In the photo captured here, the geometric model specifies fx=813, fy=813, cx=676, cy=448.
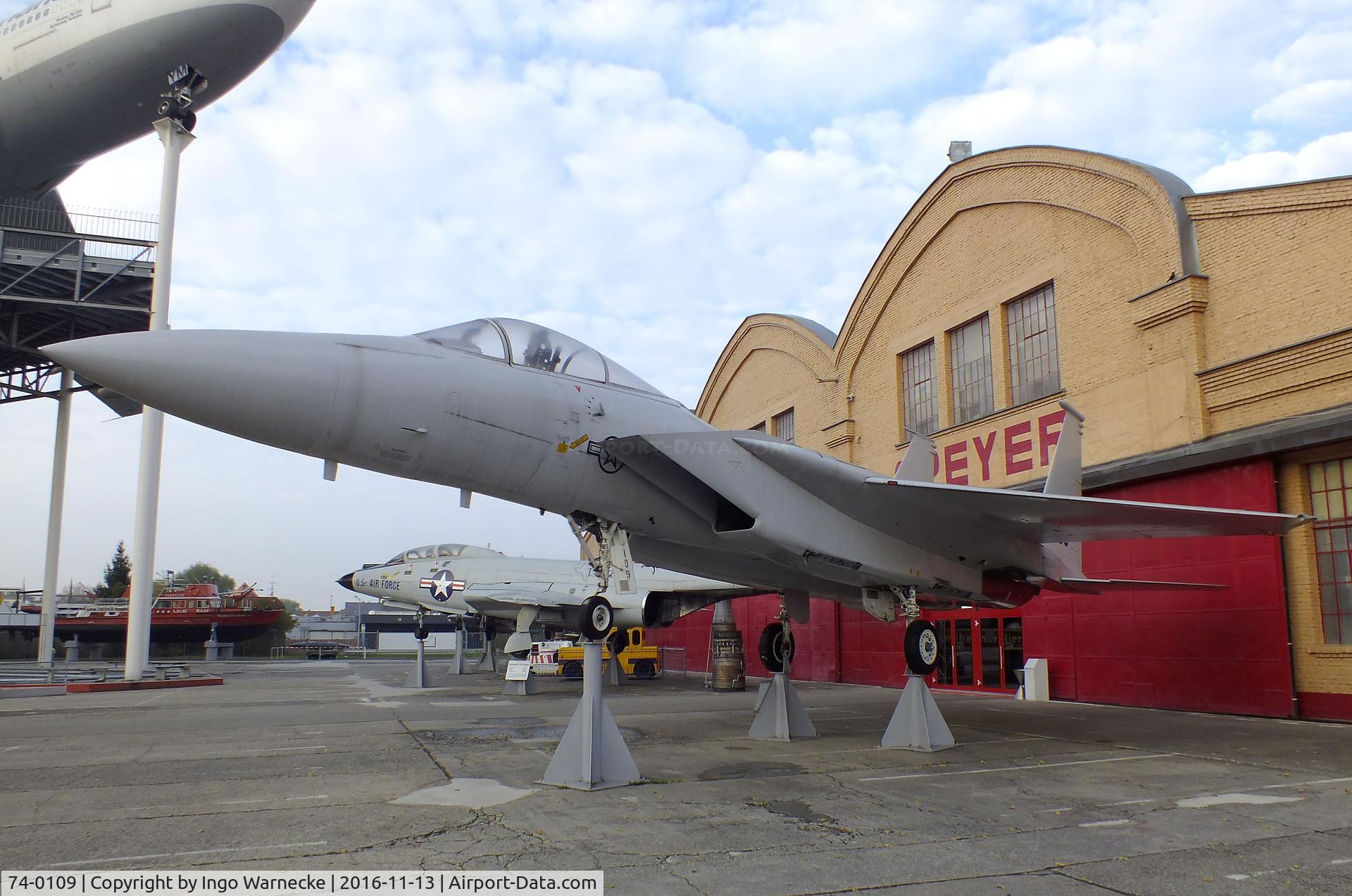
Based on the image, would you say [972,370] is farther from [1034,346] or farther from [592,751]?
[592,751]

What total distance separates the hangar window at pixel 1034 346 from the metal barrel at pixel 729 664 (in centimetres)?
827

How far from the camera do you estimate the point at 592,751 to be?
252 inches

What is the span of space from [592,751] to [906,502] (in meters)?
4.07

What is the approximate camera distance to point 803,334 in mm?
23234

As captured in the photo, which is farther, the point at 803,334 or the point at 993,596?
the point at 803,334

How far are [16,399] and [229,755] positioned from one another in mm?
21567

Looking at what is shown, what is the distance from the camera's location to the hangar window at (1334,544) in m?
10.7

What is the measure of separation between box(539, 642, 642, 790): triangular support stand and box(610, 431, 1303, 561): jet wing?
5.94 feet

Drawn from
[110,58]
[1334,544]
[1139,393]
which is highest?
[110,58]

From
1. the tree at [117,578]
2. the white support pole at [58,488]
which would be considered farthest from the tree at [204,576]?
the white support pole at [58,488]

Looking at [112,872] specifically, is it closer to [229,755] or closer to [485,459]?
[485,459]

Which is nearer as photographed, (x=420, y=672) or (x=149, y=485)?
(x=149, y=485)

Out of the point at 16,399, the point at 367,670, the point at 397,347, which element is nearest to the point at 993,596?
the point at 397,347

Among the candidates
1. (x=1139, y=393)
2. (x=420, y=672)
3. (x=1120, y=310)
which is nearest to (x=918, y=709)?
(x=1139, y=393)
